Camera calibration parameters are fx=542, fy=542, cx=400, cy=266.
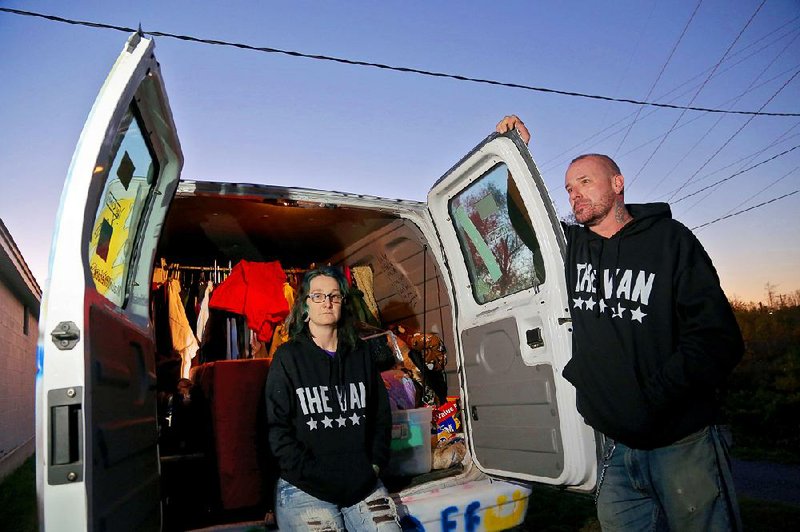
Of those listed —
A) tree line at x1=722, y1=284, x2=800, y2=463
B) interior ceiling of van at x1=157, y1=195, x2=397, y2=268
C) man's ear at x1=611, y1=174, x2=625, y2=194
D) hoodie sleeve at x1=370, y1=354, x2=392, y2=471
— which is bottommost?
tree line at x1=722, y1=284, x2=800, y2=463

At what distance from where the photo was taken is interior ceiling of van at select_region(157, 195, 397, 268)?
445 centimetres

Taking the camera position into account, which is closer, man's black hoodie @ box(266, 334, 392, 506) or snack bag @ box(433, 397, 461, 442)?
man's black hoodie @ box(266, 334, 392, 506)

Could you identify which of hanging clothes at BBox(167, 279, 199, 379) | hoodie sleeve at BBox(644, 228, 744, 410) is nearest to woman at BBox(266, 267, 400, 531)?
hoodie sleeve at BBox(644, 228, 744, 410)

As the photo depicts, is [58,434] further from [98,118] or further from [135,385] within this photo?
[98,118]

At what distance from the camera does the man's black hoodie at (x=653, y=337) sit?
1.97 m

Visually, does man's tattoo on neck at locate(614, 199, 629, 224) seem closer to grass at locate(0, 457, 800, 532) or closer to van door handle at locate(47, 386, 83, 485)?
van door handle at locate(47, 386, 83, 485)

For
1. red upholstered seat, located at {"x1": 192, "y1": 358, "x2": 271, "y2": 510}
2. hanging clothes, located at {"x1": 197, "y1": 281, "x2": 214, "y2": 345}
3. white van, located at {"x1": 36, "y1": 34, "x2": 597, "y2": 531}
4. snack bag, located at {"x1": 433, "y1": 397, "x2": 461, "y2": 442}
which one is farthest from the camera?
hanging clothes, located at {"x1": 197, "y1": 281, "x2": 214, "y2": 345}

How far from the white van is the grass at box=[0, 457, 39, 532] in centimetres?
320

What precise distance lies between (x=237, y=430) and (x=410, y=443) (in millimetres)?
1128

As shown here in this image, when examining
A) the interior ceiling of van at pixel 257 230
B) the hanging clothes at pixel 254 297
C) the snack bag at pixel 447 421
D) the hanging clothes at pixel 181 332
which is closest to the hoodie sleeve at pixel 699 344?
the snack bag at pixel 447 421

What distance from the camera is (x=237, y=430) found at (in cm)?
331

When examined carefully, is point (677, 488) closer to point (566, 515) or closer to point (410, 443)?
point (410, 443)

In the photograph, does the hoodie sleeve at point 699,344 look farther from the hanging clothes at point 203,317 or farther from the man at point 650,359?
the hanging clothes at point 203,317

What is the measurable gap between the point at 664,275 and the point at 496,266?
129cm
